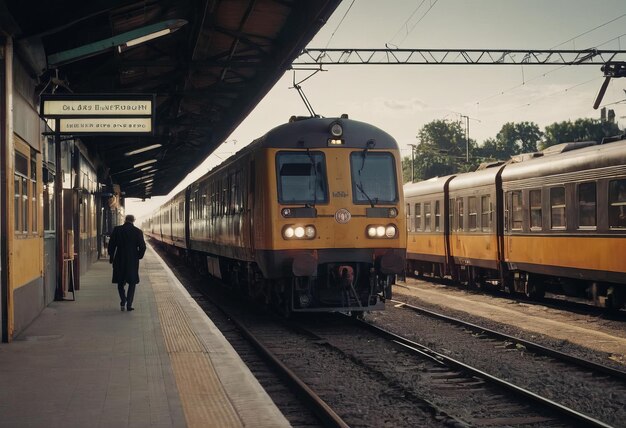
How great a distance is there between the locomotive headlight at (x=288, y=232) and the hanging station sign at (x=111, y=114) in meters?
2.69

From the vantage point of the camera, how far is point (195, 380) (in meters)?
7.33

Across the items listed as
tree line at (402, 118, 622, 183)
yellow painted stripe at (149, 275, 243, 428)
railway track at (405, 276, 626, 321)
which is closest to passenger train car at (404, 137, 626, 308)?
railway track at (405, 276, 626, 321)

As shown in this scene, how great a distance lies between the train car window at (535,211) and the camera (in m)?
16.4

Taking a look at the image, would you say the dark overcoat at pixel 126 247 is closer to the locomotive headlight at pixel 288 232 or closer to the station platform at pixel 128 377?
the station platform at pixel 128 377

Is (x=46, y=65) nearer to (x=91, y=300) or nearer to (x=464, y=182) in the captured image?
(x=91, y=300)

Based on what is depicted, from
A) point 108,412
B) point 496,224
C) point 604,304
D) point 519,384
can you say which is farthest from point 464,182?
point 108,412

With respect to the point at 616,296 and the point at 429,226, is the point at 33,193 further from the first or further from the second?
the point at 429,226

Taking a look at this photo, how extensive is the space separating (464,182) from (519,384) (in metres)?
12.8

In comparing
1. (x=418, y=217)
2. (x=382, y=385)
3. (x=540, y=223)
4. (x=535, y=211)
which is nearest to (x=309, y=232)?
(x=382, y=385)

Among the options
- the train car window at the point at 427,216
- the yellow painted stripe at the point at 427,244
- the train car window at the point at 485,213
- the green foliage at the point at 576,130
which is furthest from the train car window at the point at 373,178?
the green foliage at the point at 576,130

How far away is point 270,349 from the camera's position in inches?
429

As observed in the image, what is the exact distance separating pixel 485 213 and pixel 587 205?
198 inches

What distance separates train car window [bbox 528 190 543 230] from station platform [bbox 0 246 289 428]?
7298mm

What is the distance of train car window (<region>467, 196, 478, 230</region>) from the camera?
1997cm
